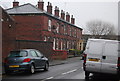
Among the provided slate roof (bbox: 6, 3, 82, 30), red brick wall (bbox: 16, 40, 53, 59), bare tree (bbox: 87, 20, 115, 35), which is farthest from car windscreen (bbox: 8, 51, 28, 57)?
bare tree (bbox: 87, 20, 115, 35)

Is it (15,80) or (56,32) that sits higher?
(56,32)

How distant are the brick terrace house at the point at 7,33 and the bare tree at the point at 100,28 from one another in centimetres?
5028

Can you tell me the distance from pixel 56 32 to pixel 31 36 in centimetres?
603

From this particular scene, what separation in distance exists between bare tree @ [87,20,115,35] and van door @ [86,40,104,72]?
6013 centimetres

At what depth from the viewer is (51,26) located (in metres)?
40.5

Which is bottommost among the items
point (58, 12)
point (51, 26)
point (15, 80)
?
point (15, 80)

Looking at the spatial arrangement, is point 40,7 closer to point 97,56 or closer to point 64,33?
point 64,33

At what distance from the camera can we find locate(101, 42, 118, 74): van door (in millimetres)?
11891

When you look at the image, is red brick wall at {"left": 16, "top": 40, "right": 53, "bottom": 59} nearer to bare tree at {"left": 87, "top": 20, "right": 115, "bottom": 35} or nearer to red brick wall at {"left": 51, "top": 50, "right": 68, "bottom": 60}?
red brick wall at {"left": 51, "top": 50, "right": 68, "bottom": 60}

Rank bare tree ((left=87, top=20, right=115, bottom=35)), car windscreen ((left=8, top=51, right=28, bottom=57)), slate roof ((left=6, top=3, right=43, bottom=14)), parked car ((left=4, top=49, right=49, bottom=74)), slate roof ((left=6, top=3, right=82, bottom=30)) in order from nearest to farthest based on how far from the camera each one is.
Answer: parked car ((left=4, top=49, right=49, bottom=74)), car windscreen ((left=8, top=51, right=28, bottom=57)), slate roof ((left=6, top=3, right=82, bottom=30)), slate roof ((left=6, top=3, right=43, bottom=14)), bare tree ((left=87, top=20, right=115, bottom=35))

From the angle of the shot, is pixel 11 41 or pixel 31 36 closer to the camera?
pixel 11 41

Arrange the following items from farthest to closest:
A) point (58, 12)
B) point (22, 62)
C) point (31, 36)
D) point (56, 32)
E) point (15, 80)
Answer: point (58, 12)
point (56, 32)
point (31, 36)
point (22, 62)
point (15, 80)

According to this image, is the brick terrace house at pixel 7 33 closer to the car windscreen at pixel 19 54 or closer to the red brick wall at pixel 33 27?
the car windscreen at pixel 19 54

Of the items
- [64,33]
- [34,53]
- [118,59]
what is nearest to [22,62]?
[34,53]
